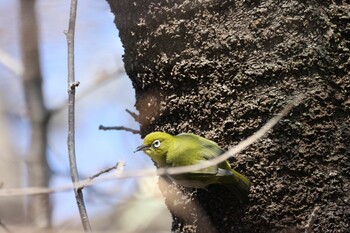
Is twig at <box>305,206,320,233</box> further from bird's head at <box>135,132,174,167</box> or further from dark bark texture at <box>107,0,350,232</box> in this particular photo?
bird's head at <box>135,132,174,167</box>

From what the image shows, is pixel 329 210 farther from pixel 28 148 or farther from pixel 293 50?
pixel 28 148

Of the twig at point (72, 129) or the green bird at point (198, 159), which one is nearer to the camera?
the twig at point (72, 129)

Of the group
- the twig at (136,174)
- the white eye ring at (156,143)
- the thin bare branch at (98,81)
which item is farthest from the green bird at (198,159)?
the thin bare branch at (98,81)

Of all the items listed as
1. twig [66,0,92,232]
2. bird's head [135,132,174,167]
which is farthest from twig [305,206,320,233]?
twig [66,0,92,232]

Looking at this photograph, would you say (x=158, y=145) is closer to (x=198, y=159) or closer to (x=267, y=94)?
(x=198, y=159)

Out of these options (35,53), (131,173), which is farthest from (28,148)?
(131,173)

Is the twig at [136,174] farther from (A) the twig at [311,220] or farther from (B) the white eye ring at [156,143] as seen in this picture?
(B) the white eye ring at [156,143]
